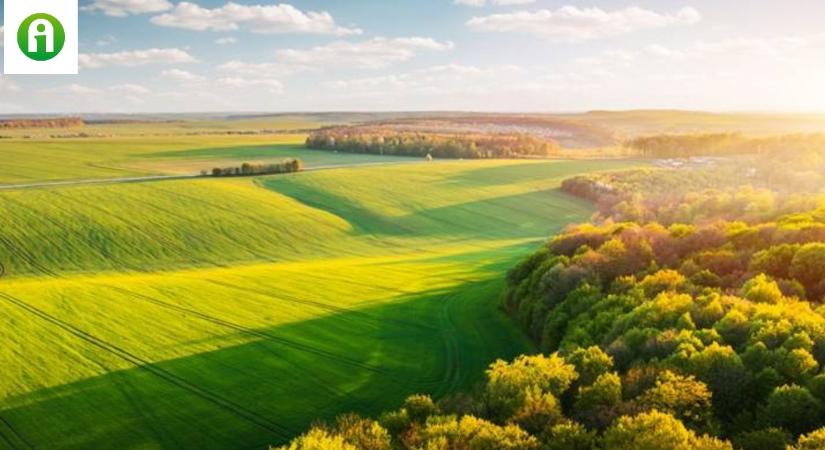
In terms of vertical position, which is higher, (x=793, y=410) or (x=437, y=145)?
(x=437, y=145)

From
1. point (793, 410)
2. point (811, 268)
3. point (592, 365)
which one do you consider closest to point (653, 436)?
point (793, 410)

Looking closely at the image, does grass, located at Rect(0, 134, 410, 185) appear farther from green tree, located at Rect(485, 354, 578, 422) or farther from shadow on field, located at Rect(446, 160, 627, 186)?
green tree, located at Rect(485, 354, 578, 422)

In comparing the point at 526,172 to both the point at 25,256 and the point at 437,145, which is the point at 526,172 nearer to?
the point at 437,145

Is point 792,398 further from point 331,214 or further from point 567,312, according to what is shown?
point 331,214

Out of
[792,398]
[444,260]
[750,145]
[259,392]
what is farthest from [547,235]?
[750,145]

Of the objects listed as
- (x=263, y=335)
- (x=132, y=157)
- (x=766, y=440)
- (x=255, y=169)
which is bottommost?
(x=263, y=335)

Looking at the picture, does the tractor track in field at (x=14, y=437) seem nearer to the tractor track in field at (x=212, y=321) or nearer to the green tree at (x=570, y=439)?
the tractor track in field at (x=212, y=321)
